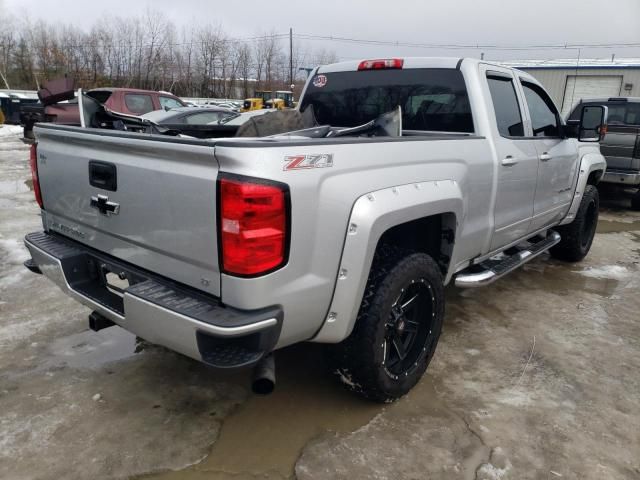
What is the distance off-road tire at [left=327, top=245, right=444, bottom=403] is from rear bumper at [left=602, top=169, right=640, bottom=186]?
6.83 meters

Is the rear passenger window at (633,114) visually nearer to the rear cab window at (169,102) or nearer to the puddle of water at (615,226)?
the puddle of water at (615,226)

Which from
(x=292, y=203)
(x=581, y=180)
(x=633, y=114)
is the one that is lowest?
(x=581, y=180)

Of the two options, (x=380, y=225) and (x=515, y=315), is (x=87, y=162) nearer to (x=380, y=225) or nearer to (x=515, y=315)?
(x=380, y=225)

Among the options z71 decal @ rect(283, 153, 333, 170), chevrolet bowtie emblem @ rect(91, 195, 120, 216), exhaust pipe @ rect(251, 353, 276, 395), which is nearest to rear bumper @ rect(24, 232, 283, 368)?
exhaust pipe @ rect(251, 353, 276, 395)

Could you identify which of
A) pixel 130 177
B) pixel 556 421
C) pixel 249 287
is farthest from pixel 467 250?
pixel 130 177

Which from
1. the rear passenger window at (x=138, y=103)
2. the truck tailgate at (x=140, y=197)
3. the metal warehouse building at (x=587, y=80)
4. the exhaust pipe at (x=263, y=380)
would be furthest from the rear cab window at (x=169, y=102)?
the metal warehouse building at (x=587, y=80)

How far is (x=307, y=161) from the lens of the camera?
212 cm

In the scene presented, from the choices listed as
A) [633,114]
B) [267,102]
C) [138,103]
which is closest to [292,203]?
[633,114]

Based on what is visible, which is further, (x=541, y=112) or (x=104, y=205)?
(x=541, y=112)

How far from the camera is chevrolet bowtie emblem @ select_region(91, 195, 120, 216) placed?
2.45 m

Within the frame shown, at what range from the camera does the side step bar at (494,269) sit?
3.43 m

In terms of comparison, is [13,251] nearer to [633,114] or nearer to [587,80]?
[633,114]

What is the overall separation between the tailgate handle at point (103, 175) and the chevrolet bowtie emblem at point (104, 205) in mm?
59

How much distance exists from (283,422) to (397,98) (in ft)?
7.95
